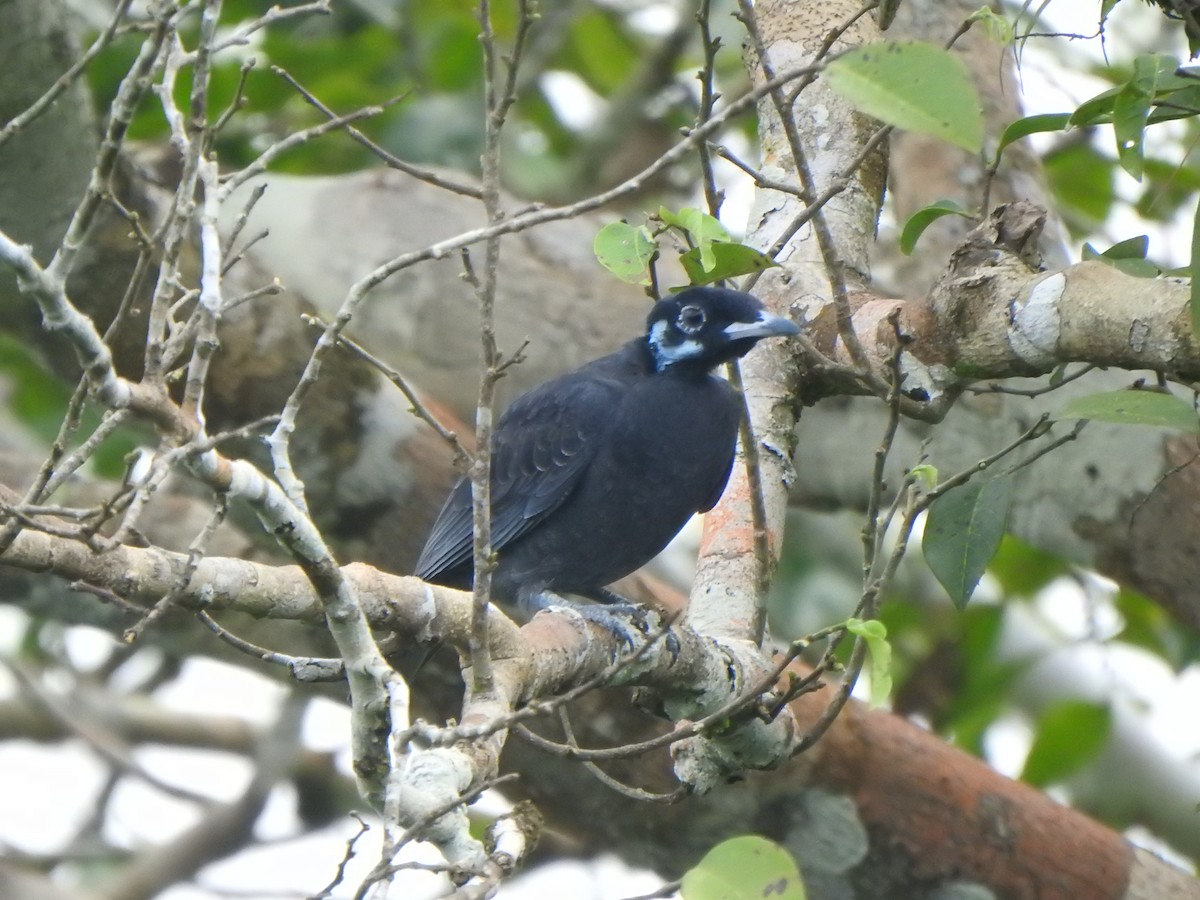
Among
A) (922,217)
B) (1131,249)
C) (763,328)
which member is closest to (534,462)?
(763,328)

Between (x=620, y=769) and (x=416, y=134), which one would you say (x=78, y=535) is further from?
(x=416, y=134)

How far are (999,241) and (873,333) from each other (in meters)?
0.41

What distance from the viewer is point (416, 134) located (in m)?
6.31

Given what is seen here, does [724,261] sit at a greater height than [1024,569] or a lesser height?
lesser

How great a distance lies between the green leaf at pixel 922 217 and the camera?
10.5 ft

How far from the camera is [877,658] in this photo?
2.33 m

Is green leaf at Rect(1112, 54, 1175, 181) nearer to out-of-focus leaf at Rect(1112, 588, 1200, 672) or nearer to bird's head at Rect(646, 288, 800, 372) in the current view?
bird's head at Rect(646, 288, 800, 372)

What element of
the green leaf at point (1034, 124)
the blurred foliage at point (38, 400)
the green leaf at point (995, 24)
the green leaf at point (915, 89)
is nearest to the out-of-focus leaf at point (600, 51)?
the blurred foliage at point (38, 400)

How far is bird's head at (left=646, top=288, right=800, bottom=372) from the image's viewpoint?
11.8ft

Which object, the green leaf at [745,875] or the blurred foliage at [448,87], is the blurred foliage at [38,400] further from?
the green leaf at [745,875]

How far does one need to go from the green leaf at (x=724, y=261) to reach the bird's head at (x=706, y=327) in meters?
0.63

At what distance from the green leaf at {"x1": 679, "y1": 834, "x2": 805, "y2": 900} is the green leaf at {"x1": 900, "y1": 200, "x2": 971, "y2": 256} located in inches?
62.2

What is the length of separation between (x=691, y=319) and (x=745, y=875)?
6.93 feet

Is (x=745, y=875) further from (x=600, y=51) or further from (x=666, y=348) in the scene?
(x=600, y=51)
